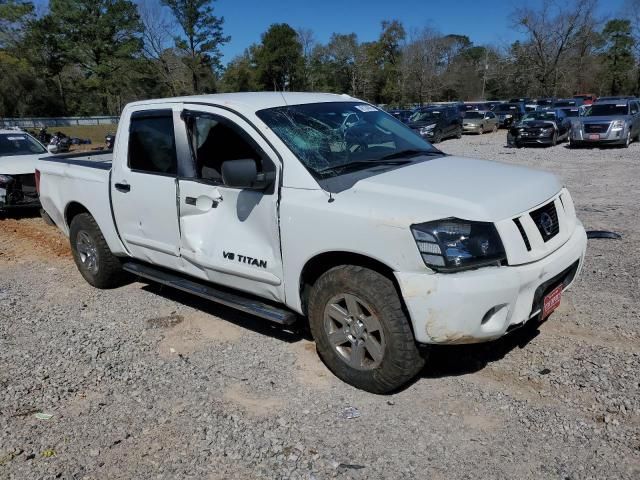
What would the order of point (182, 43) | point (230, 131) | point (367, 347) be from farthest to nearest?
1. point (182, 43)
2. point (230, 131)
3. point (367, 347)

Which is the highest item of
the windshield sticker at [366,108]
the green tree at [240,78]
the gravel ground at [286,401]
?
the green tree at [240,78]

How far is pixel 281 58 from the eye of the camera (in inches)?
2773

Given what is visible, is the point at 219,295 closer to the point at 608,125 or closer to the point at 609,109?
the point at 608,125

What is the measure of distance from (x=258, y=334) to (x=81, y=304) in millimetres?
2069

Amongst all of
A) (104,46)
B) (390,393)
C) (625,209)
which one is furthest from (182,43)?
(390,393)

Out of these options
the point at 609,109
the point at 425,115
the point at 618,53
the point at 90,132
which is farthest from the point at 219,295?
the point at 618,53

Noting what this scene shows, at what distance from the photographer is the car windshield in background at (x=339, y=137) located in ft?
12.3

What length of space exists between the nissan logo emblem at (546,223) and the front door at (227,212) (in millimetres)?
1701

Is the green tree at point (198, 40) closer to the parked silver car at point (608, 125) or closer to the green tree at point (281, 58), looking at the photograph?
the green tree at point (281, 58)

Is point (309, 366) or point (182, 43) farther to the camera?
point (182, 43)

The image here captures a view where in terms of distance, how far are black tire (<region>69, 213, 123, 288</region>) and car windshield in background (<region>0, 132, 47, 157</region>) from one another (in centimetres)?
583

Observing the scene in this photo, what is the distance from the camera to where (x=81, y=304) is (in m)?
5.36

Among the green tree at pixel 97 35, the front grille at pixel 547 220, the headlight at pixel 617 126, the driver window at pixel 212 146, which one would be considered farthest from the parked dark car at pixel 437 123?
the green tree at pixel 97 35

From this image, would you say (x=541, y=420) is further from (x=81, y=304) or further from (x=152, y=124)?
(x=81, y=304)
